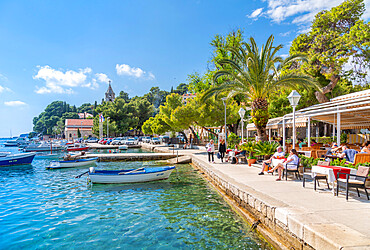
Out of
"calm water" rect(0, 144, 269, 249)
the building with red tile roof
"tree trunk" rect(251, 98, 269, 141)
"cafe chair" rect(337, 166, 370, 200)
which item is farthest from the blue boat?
the building with red tile roof

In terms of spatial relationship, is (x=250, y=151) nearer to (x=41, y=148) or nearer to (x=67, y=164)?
(x=67, y=164)

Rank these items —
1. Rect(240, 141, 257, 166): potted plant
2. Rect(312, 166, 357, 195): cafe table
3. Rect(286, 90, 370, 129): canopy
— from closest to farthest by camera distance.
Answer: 1. Rect(312, 166, 357, 195): cafe table
2. Rect(286, 90, 370, 129): canopy
3. Rect(240, 141, 257, 166): potted plant

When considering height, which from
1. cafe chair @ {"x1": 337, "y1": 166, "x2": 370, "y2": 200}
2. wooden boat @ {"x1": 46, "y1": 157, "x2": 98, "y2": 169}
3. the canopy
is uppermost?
the canopy

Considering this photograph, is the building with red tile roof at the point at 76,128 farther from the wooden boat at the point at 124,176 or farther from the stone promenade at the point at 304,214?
the stone promenade at the point at 304,214

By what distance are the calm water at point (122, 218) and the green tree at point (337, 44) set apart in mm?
18192

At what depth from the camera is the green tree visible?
20791 mm

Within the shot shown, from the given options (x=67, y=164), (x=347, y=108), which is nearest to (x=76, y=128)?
(x=67, y=164)

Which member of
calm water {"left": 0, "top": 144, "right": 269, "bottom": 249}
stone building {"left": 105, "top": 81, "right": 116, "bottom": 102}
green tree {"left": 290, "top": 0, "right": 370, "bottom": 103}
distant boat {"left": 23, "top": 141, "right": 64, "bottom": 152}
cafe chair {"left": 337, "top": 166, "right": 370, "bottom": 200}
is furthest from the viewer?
stone building {"left": 105, "top": 81, "right": 116, "bottom": 102}

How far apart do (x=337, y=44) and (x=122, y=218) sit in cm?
2442

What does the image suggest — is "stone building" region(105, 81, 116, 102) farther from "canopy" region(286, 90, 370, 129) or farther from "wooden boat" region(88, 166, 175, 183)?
"canopy" region(286, 90, 370, 129)

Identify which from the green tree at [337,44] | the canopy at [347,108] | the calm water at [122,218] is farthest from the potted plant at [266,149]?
the green tree at [337,44]

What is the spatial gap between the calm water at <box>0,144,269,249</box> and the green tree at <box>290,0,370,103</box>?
1819cm

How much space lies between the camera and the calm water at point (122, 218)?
6.65 meters

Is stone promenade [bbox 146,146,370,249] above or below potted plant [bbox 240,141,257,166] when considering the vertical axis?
below
